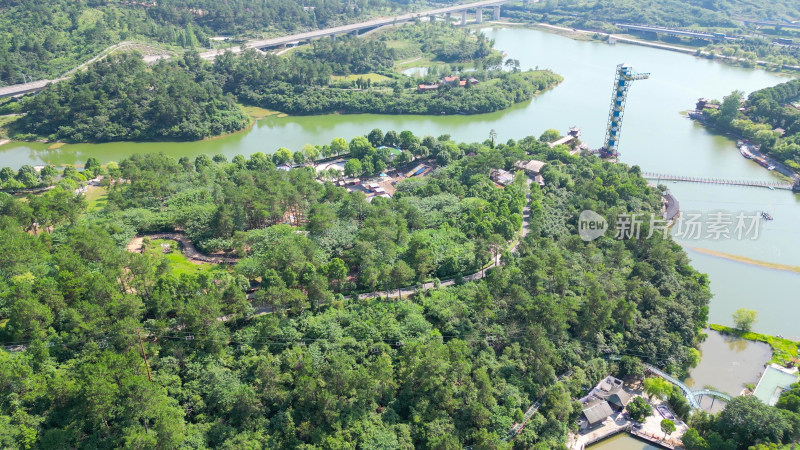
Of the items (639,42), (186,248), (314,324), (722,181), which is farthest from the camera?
(639,42)

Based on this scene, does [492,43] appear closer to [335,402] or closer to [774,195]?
[774,195]

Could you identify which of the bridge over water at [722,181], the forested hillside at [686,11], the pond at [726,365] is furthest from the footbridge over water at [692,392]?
the forested hillside at [686,11]

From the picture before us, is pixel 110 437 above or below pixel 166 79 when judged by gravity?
below

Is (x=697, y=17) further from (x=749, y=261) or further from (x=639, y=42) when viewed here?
(x=749, y=261)

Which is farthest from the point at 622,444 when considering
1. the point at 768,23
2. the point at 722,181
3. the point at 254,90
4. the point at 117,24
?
the point at 768,23

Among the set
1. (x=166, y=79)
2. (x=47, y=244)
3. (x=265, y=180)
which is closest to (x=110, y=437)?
(x=47, y=244)

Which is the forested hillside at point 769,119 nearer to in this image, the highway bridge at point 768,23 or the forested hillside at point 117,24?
the highway bridge at point 768,23
